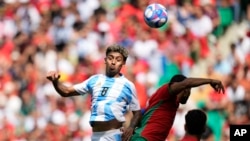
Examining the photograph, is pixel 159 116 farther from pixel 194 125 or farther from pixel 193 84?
pixel 193 84

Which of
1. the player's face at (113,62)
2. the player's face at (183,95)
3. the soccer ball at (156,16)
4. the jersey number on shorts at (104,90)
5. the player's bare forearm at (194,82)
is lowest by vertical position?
the player's face at (183,95)

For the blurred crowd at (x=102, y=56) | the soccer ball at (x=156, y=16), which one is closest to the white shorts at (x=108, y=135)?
the soccer ball at (x=156, y=16)

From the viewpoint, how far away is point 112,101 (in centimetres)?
1020

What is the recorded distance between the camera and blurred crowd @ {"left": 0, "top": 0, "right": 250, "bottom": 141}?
648 inches

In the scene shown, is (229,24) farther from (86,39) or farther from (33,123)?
(33,123)

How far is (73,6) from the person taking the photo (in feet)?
59.9

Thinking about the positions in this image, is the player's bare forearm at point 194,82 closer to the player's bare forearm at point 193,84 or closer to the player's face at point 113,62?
the player's bare forearm at point 193,84

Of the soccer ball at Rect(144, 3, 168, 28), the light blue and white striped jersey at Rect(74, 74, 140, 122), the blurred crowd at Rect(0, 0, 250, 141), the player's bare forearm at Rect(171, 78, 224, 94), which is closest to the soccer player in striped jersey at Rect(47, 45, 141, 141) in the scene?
the light blue and white striped jersey at Rect(74, 74, 140, 122)

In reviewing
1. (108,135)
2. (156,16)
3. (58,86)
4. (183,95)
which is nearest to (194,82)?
(183,95)

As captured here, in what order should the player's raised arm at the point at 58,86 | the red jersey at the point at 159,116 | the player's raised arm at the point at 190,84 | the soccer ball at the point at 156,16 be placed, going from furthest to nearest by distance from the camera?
the soccer ball at the point at 156,16 → the player's raised arm at the point at 58,86 → the red jersey at the point at 159,116 → the player's raised arm at the point at 190,84

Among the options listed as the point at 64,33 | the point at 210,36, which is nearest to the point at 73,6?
the point at 64,33

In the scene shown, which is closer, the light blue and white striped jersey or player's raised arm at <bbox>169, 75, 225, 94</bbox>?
player's raised arm at <bbox>169, 75, 225, 94</bbox>

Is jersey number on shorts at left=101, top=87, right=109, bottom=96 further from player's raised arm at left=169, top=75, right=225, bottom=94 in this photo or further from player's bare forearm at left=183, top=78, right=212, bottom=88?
player's bare forearm at left=183, top=78, right=212, bottom=88

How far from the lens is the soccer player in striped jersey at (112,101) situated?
10.1 meters
